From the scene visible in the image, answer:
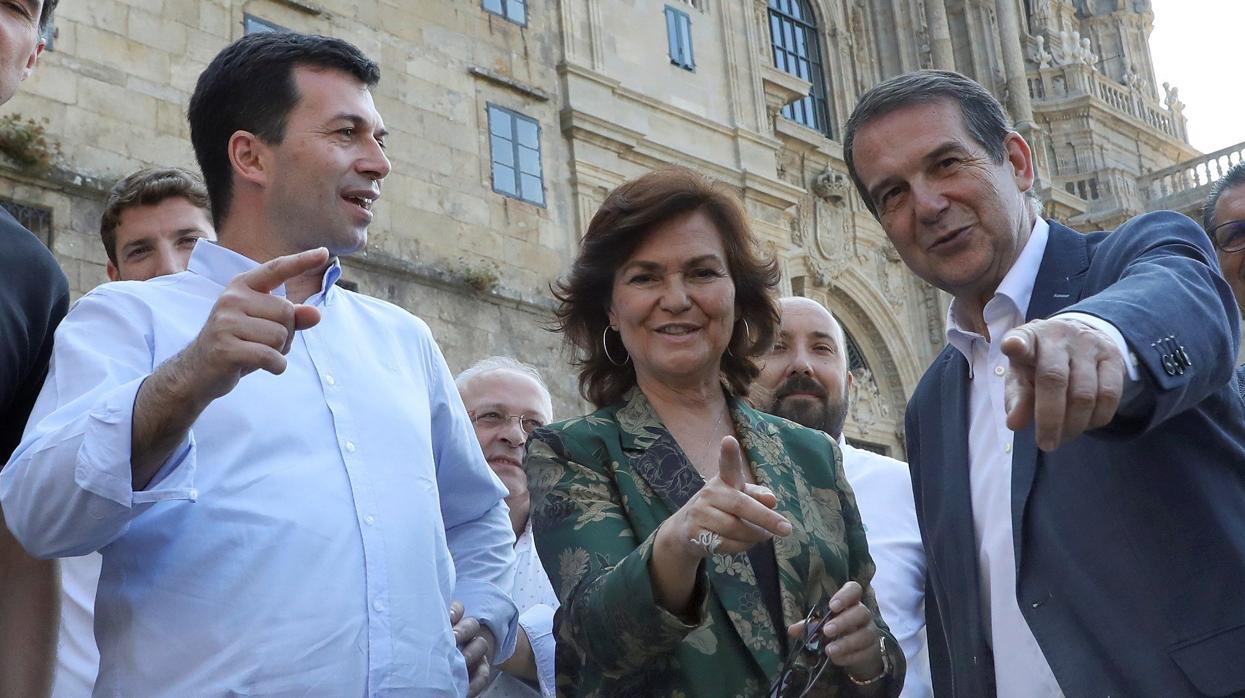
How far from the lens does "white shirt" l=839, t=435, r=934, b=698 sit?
4355 millimetres

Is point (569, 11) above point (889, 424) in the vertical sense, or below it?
above

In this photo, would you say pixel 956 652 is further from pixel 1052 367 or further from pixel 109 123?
pixel 109 123

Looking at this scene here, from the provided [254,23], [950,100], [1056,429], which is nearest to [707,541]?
[1056,429]

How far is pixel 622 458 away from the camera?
9.96 ft

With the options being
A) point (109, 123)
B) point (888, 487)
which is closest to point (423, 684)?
point (888, 487)

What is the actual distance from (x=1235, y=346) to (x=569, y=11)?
14.0 m

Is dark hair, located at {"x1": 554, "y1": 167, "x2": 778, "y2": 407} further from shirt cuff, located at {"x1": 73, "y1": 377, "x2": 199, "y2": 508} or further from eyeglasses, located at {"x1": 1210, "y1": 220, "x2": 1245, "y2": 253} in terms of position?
eyeglasses, located at {"x1": 1210, "y1": 220, "x2": 1245, "y2": 253}

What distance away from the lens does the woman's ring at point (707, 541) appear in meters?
2.41

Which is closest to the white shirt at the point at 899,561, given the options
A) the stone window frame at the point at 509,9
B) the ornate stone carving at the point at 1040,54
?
the stone window frame at the point at 509,9

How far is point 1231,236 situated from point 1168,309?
3228 mm

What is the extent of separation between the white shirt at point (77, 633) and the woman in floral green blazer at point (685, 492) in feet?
4.56

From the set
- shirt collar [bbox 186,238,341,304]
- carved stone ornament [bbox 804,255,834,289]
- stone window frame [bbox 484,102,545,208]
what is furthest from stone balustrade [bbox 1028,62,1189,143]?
shirt collar [bbox 186,238,341,304]

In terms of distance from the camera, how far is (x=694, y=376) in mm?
3295

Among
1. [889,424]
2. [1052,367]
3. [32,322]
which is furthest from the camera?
[889,424]
